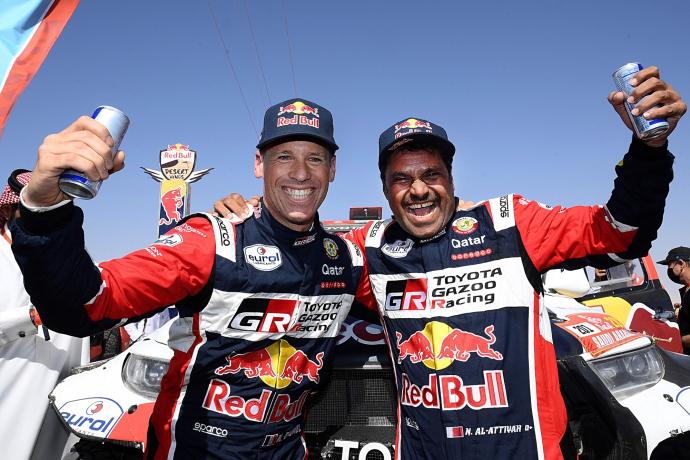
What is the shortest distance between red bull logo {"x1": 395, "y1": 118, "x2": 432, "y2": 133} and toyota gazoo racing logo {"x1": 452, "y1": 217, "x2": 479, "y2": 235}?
54 cm

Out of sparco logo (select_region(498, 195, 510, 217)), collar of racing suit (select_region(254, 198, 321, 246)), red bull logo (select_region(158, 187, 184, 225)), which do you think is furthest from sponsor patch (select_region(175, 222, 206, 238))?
red bull logo (select_region(158, 187, 184, 225))

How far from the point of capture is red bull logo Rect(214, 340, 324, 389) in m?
2.14

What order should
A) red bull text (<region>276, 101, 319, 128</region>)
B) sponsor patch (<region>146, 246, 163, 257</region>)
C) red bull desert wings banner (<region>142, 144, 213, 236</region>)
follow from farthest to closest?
red bull desert wings banner (<region>142, 144, 213, 236</region>), red bull text (<region>276, 101, 319, 128</region>), sponsor patch (<region>146, 246, 163, 257</region>)

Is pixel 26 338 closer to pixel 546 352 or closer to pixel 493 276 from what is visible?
pixel 493 276

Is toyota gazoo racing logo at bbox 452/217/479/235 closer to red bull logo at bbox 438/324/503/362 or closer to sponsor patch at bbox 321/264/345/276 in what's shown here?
red bull logo at bbox 438/324/503/362

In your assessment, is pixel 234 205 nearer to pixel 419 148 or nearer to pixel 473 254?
pixel 419 148

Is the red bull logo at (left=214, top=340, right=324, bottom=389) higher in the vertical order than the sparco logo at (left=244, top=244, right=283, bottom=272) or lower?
lower

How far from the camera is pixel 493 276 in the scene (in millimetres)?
2260

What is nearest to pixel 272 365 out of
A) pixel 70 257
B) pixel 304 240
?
pixel 304 240

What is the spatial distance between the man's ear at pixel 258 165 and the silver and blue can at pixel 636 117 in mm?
1764

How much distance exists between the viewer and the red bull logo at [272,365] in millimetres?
2143

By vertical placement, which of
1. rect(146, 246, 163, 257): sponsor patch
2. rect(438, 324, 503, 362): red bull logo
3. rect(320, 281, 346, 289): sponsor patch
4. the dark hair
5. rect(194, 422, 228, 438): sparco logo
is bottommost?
rect(194, 422, 228, 438): sparco logo

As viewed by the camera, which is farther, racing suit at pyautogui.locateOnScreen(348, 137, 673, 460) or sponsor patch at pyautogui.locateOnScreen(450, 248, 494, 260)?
sponsor patch at pyautogui.locateOnScreen(450, 248, 494, 260)

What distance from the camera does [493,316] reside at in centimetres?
221
